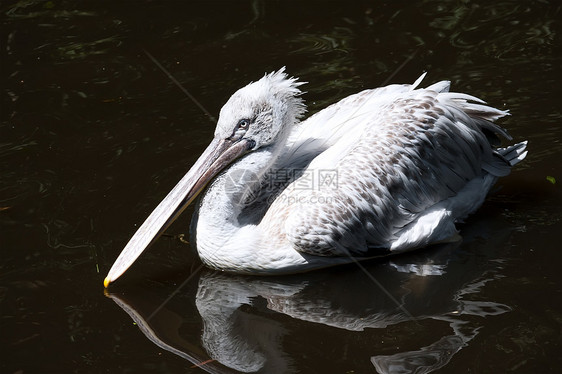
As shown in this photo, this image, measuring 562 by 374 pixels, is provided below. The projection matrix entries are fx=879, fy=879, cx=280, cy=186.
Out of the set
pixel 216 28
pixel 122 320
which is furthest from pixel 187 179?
pixel 216 28

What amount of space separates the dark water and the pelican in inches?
7.2

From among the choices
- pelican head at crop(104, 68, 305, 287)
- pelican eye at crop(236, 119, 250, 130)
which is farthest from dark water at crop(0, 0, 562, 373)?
pelican eye at crop(236, 119, 250, 130)

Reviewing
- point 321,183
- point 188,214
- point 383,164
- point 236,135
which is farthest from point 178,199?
point 383,164

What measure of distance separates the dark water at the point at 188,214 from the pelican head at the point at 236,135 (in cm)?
39

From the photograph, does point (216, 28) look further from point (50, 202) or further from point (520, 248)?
point (520, 248)

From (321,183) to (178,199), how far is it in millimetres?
965

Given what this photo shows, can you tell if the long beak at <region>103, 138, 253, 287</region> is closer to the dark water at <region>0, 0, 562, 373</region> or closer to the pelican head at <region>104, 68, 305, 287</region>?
the pelican head at <region>104, 68, 305, 287</region>

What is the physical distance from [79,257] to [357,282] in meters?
1.93

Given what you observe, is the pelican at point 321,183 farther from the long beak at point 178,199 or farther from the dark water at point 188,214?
the dark water at point 188,214

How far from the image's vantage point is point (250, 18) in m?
9.41

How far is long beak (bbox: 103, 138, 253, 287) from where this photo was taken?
5.70 metres

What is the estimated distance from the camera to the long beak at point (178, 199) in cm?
570

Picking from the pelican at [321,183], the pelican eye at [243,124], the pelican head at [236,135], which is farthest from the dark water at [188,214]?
the pelican eye at [243,124]

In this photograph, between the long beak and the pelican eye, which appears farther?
the pelican eye
